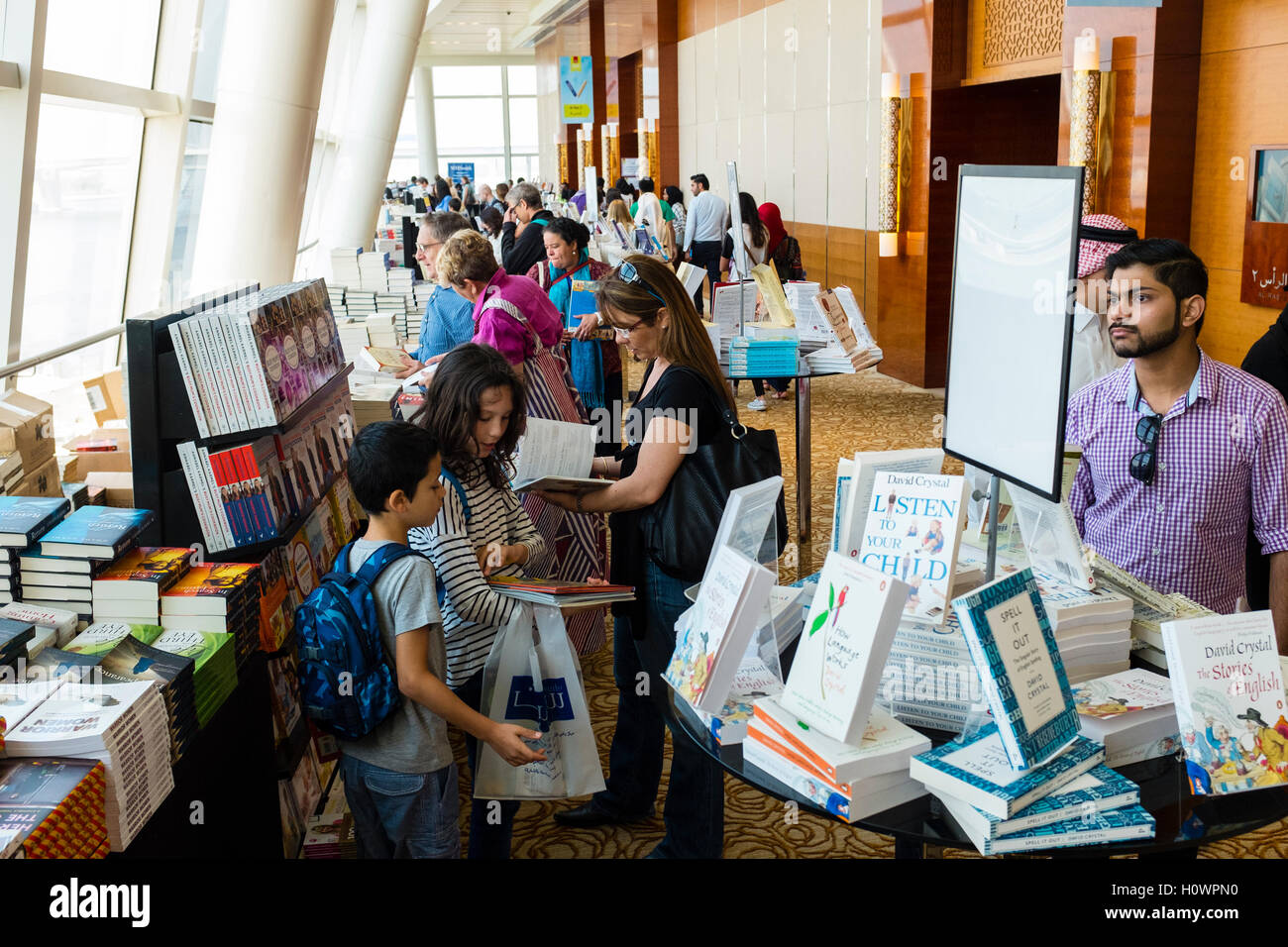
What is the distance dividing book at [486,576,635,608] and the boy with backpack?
238 millimetres

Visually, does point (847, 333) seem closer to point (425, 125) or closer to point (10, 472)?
point (10, 472)

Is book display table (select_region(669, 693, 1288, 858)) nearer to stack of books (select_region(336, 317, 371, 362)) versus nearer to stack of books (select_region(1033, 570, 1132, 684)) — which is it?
stack of books (select_region(1033, 570, 1132, 684))

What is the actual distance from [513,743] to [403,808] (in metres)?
0.30

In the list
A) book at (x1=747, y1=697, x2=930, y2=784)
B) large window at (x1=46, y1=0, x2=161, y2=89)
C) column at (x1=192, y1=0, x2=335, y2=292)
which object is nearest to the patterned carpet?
book at (x1=747, y1=697, x2=930, y2=784)

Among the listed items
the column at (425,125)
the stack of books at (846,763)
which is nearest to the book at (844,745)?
the stack of books at (846,763)

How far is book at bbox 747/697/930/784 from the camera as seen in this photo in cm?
162

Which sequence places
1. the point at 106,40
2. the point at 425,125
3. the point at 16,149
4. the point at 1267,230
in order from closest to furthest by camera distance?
the point at 16,149, the point at 1267,230, the point at 106,40, the point at 425,125

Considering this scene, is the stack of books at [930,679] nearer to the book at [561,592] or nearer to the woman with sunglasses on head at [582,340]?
the book at [561,592]

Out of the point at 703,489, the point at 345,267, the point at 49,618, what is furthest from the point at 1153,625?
the point at 345,267

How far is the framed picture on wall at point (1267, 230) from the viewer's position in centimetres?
536

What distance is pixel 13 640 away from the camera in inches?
78.5

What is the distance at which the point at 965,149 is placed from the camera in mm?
8789
